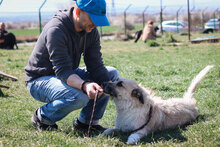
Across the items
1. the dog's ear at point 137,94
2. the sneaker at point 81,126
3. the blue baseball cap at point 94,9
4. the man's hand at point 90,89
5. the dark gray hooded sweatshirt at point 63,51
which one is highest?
the blue baseball cap at point 94,9

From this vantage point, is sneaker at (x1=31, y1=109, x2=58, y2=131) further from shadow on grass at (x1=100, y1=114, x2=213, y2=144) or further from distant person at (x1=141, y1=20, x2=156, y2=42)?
distant person at (x1=141, y1=20, x2=156, y2=42)

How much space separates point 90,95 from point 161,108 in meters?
1.31

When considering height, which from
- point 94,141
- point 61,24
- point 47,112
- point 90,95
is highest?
point 61,24

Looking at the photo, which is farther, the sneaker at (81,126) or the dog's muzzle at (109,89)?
the sneaker at (81,126)

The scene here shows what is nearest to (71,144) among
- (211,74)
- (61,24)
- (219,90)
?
(61,24)

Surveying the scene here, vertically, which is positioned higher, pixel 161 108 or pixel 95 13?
pixel 95 13

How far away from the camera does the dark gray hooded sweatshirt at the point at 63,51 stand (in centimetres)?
370

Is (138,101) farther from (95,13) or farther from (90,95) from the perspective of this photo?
(95,13)

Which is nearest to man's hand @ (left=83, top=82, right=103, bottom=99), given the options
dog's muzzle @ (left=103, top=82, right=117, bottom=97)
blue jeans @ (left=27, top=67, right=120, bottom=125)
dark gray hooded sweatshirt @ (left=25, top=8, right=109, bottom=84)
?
blue jeans @ (left=27, top=67, right=120, bottom=125)

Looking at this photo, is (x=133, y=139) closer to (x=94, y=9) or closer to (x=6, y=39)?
(x=94, y=9)

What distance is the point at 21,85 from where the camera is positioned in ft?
25.2

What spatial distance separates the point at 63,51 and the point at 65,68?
23cm

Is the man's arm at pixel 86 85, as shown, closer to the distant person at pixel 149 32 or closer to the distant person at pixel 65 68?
the distant person at pixel 65 68

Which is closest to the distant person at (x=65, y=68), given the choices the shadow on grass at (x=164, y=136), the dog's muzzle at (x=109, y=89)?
the dog's muzzle at (x=109, y=89)
